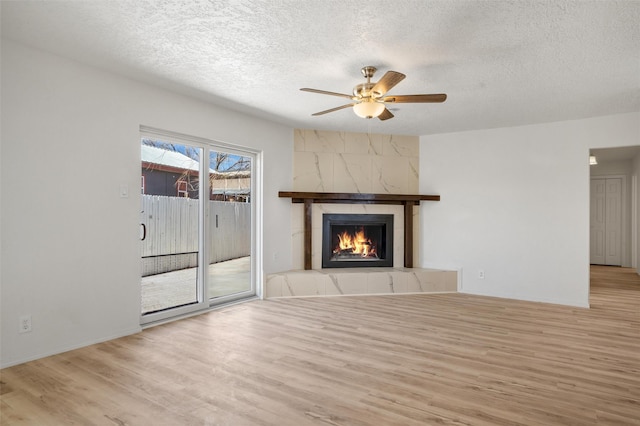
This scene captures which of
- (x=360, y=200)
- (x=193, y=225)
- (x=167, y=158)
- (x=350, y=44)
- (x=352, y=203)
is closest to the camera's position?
(x=350, y=44)

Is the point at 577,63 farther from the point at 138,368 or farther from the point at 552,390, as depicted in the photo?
the point at 138,368

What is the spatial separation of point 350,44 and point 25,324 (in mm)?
3290

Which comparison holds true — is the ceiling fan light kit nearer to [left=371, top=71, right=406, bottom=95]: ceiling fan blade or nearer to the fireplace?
[left=371, top=71, right=406, bottom=95]: ceiling fan blade

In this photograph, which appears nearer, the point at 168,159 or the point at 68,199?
the point at 68,199

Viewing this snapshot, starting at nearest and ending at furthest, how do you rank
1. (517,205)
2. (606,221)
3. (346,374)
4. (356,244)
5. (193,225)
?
(346,374)
(193,225)
(517,205)
(356,244)
(606,221)

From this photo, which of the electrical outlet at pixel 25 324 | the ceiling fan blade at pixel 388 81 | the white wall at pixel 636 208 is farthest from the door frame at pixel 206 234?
the white wall at pixel 636 208

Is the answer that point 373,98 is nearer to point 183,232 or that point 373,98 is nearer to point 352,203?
point 183,232

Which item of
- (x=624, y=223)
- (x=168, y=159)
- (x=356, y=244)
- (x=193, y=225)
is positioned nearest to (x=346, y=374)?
(x=193, y=225)

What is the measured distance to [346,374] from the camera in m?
2.61

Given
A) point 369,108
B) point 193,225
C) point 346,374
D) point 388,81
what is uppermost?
point 388,81

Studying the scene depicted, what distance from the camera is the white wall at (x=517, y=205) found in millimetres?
4738

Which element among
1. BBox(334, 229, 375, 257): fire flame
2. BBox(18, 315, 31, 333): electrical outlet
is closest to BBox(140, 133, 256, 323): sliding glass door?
BBox(18, 315, 31, 333): electrical outlet

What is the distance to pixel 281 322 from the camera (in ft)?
12.7

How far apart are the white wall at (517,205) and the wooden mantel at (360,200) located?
304mm
